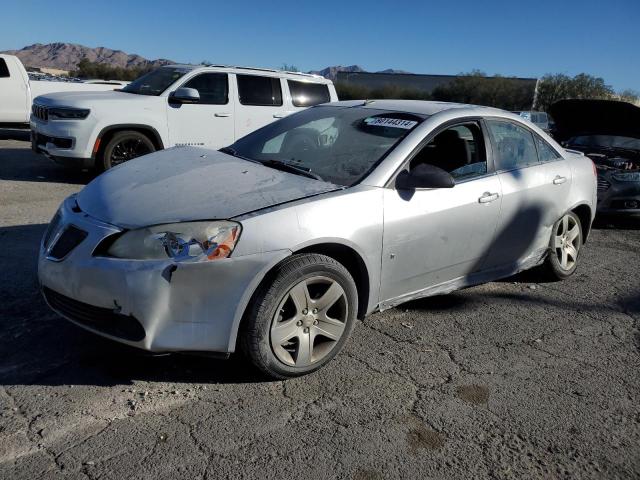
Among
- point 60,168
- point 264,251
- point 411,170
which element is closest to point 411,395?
point 264,251

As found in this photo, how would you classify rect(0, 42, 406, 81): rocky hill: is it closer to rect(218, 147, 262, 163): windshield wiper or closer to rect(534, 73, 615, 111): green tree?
rect(534, 73, 615, 111): green tree

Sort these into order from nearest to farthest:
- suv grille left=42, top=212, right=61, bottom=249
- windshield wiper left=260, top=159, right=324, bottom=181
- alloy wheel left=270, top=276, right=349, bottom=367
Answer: alloy wheel left=270, top=276, right=349, bottom=367 < suv grille left=42, top=212, right=61, bottom=249 < windshield wiper left=260, top=159, right=324, bottom=181

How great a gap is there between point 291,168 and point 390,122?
0.81 metres

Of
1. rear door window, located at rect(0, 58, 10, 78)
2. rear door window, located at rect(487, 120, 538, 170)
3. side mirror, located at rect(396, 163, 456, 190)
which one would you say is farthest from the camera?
rear door window, located at rect(0, 58, 10, 78)

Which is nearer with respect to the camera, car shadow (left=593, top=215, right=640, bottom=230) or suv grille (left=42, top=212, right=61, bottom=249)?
suv grille (left=42, top=212, right=61, bottom=249)

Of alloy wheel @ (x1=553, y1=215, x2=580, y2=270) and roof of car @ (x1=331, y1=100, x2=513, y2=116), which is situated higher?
roof of car @ (x1=331, y1=100, x2=513, y2=116)

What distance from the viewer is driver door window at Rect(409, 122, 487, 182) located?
4168 mm

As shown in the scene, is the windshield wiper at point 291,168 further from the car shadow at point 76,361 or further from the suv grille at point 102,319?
the suv grille at point 102,319

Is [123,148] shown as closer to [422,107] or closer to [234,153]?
[234,153]

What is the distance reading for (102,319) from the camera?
294cm

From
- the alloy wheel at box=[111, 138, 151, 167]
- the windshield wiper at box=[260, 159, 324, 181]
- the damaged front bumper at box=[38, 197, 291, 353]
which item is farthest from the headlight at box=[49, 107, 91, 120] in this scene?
the damaged front bumper at box=[38, 197, 291, 353]

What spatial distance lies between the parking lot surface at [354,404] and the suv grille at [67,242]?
646 millimetres

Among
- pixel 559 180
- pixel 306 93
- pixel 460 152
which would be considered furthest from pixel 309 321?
pixel 306 93

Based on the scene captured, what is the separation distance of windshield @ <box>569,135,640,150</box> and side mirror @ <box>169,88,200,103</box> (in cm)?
566
